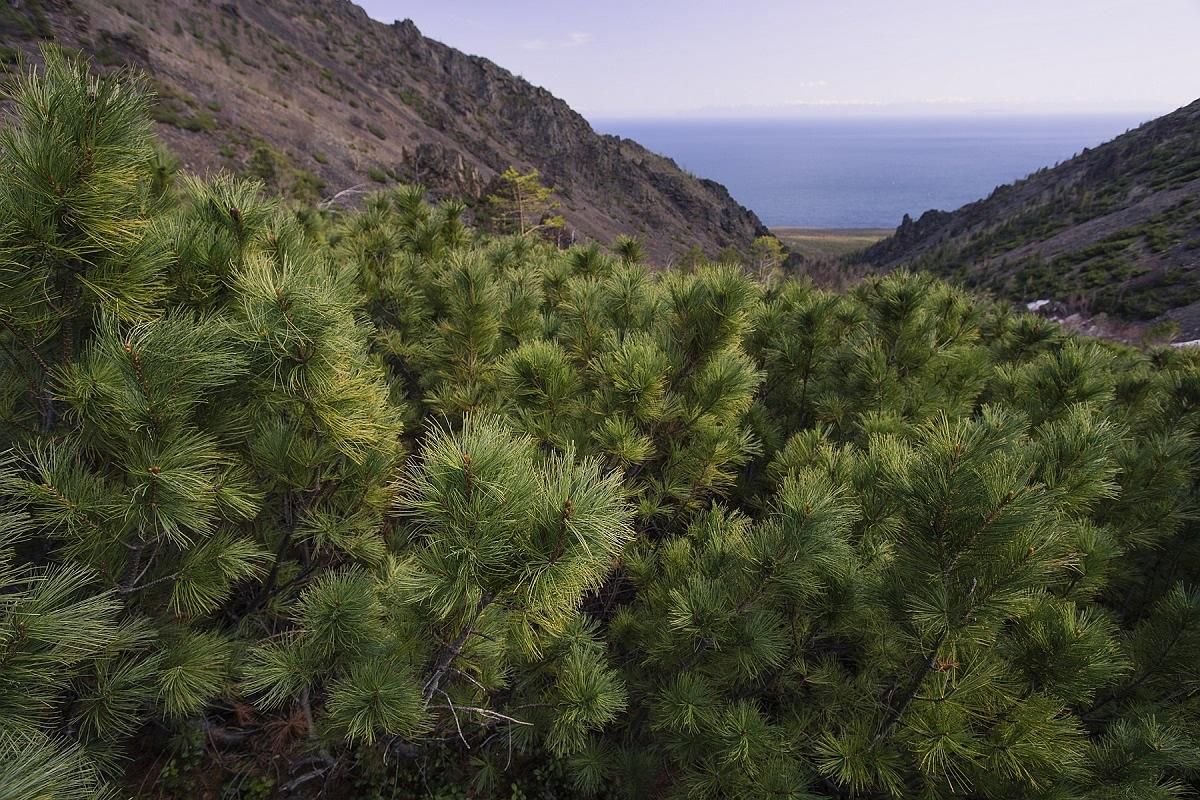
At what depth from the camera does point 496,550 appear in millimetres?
1449

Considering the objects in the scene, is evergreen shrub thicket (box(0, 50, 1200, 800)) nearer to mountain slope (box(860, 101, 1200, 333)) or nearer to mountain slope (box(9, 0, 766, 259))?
mountain slope (box(9, 0, 766, 259))

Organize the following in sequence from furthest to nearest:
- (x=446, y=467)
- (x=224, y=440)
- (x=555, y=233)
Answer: (x=555, y=233)
(x=224, y=440)
(x=446, y=467)

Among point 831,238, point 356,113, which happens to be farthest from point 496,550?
point 831,238

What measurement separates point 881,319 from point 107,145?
175 inches

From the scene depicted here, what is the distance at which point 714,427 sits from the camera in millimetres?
2949

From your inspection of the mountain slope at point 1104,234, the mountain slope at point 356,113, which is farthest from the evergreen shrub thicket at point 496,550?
the mountain slope at point 1104,234

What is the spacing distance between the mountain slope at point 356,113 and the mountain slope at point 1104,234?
2851 cm

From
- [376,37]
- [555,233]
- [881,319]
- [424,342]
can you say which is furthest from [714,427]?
[376,37]

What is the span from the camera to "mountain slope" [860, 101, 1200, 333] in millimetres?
31859

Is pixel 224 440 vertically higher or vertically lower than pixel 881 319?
lower

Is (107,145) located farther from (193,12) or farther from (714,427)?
(193,12)

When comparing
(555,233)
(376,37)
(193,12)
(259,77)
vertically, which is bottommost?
(555,233)

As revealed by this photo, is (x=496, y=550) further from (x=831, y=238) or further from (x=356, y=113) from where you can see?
(x=831, y=238)

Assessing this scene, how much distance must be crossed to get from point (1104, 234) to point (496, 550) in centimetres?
6138
